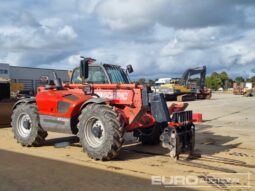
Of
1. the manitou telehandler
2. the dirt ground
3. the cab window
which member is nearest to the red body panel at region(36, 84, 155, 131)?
the manitou telehandler

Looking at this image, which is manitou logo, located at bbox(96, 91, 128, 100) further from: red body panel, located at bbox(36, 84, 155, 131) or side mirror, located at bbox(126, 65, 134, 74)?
side mirror, located at bbox(126, 65, 134, 74)

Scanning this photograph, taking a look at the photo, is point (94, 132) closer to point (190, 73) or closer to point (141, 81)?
point (141, 81)

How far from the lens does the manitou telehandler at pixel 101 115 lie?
26.7 ft

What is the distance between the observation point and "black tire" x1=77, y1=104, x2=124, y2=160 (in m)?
8.04

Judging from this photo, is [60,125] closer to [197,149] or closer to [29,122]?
[29,122]

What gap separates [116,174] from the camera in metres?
7.10

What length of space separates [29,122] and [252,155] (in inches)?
220

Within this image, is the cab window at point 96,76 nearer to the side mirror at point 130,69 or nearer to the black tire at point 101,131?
the side mirror at point 130,69

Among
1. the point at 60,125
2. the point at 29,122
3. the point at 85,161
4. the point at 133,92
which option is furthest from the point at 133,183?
the point at 29,122

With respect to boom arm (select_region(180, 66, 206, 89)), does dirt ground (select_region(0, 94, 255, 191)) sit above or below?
below

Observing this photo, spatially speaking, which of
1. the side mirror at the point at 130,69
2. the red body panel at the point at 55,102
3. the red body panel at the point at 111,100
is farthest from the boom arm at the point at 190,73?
the red body panel at the point at 55,102

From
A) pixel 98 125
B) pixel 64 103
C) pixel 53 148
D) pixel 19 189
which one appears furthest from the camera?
pixel 53 148

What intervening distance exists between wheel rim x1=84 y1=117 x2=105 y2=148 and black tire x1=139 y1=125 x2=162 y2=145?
2005 millimetres

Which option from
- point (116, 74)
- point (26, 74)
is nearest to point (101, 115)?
point (116, 74)
